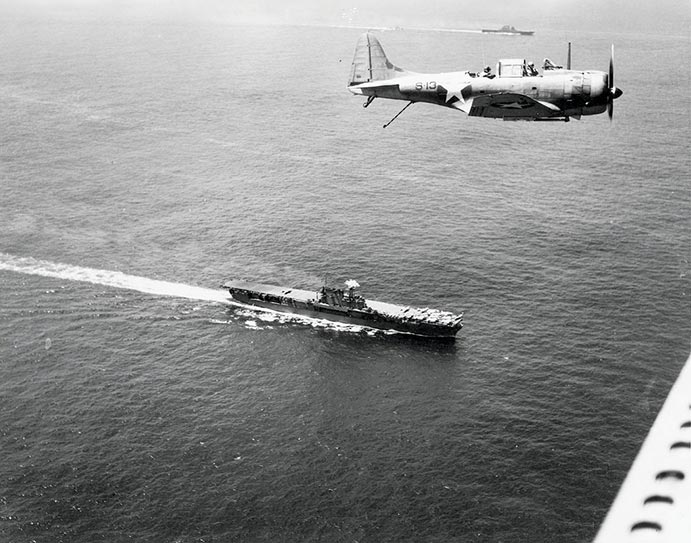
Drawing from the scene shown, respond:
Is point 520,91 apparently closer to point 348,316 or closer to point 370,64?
point 370,64

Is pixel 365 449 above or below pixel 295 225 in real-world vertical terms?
below

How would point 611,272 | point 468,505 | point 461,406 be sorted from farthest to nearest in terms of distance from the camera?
point 611,272, point 461,406, point 468,505

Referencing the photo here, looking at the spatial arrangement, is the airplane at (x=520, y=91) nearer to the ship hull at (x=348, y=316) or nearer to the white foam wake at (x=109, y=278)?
the ship hull at (x=348, y=316)

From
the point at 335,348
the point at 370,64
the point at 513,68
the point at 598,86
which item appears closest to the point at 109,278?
the point at 335,348

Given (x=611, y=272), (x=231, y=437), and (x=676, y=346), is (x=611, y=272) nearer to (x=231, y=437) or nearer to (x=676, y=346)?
(x=676, y=346)

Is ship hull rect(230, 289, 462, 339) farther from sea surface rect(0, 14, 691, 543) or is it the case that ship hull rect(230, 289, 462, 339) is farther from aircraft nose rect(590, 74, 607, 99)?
aircraft nose rect(590, 74, 607, 99)

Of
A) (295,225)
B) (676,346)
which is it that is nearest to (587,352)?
(676,346)

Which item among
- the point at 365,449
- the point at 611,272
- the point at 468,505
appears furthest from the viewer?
the point at 611,272

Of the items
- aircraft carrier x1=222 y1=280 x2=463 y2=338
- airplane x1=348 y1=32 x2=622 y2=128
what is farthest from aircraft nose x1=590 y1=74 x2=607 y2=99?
aircraft carrier x1=222 y1=280 x2=463 y2=338
